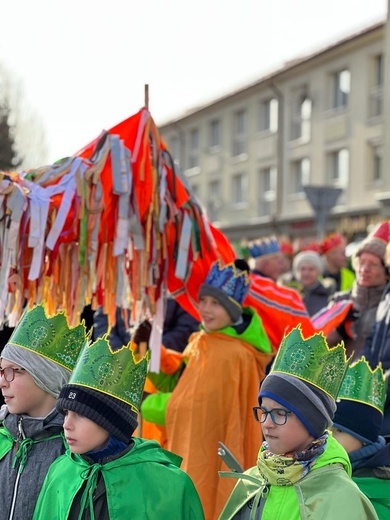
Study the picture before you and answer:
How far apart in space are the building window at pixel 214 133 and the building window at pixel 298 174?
19.0ft

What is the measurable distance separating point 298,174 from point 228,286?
25.4 m

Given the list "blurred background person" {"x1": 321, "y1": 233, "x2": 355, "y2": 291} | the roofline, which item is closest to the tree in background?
the roofline

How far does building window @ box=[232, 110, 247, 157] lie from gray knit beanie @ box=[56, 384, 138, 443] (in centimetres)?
3068

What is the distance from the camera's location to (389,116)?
2009 centimetres

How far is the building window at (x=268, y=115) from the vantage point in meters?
31.4

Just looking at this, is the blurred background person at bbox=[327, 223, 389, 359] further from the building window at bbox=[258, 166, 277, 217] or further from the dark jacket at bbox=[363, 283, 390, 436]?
the building window at bbox=[258, 166, 277, 217]

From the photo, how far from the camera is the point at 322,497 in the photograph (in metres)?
3.08

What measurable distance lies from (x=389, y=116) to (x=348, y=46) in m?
6.91

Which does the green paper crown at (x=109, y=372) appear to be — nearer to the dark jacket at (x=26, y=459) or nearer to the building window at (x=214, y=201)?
the dark jacket at (x=26, y=459)

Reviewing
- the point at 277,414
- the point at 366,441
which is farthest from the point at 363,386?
the point at 277,414

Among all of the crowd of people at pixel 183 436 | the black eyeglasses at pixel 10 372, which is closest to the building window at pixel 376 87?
the crowd of people at pixel 183 436

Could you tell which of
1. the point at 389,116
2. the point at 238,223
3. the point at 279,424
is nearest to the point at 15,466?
the point at 279,424

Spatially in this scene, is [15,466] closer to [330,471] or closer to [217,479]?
[330,471]

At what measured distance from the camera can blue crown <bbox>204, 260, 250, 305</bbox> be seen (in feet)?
17.8
